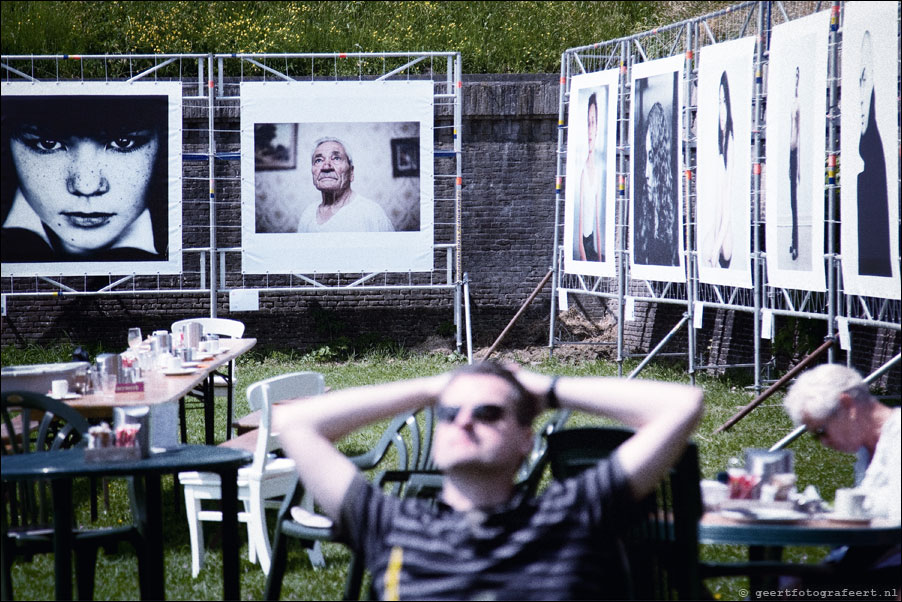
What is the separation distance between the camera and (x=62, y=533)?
11.8ft

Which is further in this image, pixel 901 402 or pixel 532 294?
pixel 532 294

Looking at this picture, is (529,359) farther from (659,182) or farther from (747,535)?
(747,535)

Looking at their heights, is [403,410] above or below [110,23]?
below

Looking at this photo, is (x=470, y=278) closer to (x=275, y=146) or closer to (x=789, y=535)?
(x=275, y=146)

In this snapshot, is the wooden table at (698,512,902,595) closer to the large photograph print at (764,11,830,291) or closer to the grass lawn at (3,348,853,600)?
the grass lawn at (3,348,853,600)

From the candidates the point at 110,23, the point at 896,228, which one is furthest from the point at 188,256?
the point at 896,228

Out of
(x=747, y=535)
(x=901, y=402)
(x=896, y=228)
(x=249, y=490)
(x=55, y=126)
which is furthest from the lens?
(x=55, y=126)

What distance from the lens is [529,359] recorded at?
508 inches

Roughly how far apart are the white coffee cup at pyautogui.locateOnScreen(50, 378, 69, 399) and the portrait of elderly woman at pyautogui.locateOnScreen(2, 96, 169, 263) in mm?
6979

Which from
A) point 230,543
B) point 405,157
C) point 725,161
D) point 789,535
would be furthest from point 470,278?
point 789,535

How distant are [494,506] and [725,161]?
703 centimetres

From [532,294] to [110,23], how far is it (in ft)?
23.7

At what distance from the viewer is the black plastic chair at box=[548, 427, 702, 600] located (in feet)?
9.59

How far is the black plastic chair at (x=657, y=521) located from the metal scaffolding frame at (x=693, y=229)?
411 cm
